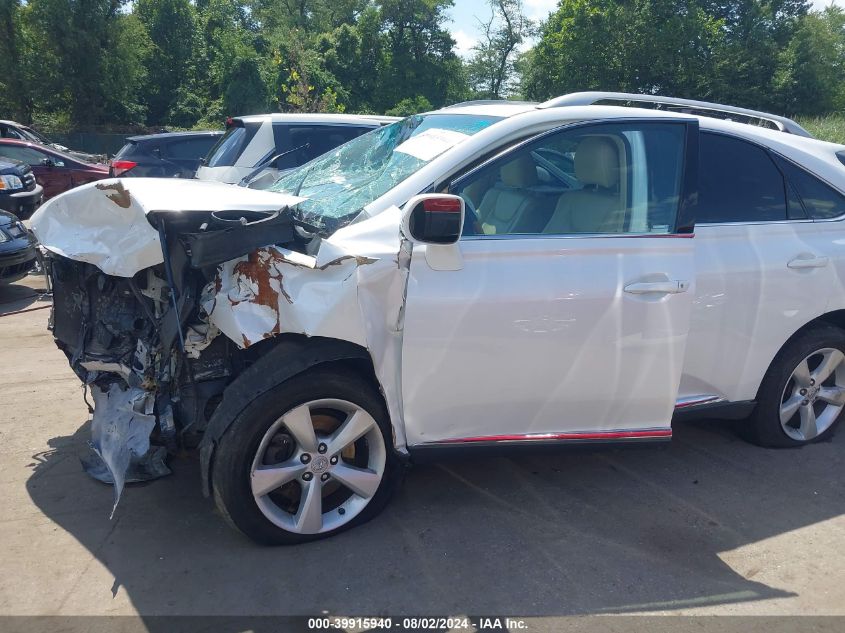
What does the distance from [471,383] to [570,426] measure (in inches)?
23.4

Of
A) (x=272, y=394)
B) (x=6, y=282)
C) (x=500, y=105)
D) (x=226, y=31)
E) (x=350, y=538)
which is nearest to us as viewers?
(x=272, y=394)

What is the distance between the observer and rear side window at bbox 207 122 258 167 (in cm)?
789

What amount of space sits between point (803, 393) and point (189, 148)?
30.4 feet

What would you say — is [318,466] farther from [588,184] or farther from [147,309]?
[588,184]

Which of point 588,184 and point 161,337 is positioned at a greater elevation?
point 588,184

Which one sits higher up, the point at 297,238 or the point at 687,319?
the point at 297,238

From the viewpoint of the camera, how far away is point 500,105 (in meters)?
3.91

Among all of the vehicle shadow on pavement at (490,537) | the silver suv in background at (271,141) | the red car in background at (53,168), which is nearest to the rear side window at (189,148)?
the silver suv in background at (271,141)

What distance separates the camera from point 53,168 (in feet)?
47.8

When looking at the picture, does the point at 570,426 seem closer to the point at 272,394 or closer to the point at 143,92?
the point at 272,394

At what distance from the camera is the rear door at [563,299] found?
305 centimetres

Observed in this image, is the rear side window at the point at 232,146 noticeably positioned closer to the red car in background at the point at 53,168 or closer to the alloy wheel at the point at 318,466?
the alloy wheel at the point at 318,466

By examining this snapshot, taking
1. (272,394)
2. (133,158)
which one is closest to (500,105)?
(272,394)

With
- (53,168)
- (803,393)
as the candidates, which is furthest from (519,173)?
(53,168)
